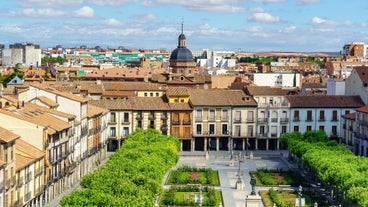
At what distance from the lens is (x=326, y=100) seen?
4594 inches

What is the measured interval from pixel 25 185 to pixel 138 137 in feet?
102

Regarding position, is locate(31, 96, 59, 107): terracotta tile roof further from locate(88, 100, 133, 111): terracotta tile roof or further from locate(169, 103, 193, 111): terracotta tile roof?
locate(169, 103, 193, 111): terracotta tile roof

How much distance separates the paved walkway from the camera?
7562 cm

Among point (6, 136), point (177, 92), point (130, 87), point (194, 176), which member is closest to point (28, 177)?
point (6, 136)

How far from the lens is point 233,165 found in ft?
325

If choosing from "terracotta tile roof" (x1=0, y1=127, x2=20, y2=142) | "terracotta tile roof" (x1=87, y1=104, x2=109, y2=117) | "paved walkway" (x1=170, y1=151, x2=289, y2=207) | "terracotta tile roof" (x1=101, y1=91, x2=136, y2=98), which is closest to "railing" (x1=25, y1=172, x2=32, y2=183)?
"terracotta tile roof" (x1=0, y1=127, x2=20, y2=142)

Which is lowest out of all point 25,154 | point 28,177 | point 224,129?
point 224,129

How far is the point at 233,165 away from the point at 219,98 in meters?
18.9

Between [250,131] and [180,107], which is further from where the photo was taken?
[250,131]

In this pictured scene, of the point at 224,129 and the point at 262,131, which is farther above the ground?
the point at 224,129

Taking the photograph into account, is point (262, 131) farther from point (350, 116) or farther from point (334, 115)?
point (350, 116)

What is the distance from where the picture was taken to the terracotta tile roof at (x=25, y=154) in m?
59.9

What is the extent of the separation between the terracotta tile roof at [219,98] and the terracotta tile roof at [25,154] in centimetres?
4937

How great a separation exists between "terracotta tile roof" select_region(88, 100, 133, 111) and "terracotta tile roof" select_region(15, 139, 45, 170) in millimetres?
43417
